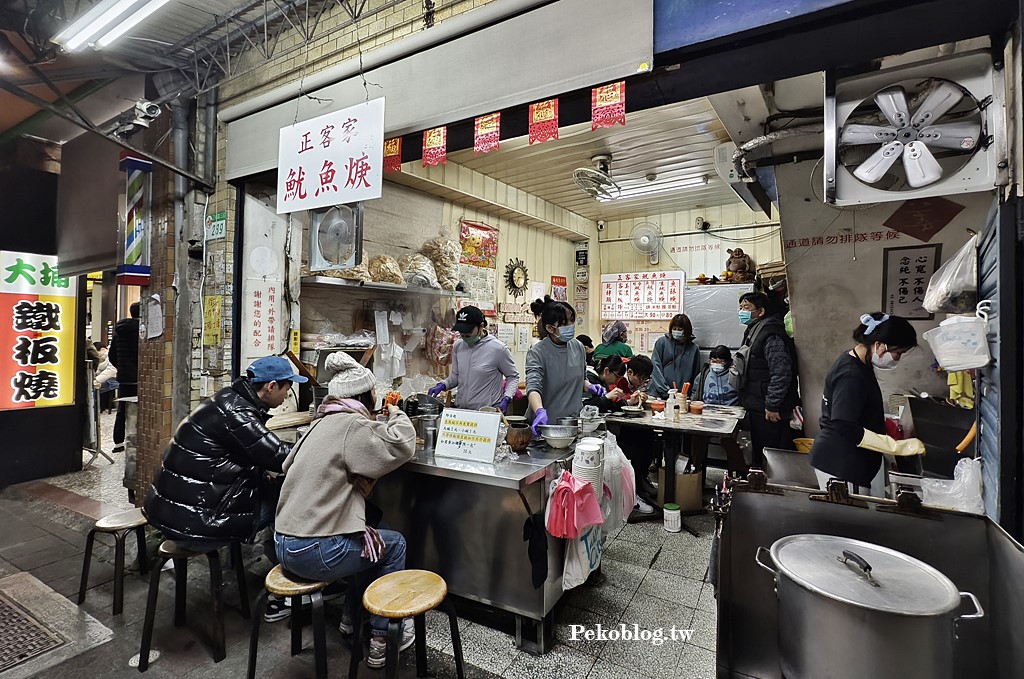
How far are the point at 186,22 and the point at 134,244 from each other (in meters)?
1.96

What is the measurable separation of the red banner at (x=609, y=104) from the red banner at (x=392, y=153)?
4.61 feet

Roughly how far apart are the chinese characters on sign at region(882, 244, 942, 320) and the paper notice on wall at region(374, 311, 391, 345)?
4.88 meters

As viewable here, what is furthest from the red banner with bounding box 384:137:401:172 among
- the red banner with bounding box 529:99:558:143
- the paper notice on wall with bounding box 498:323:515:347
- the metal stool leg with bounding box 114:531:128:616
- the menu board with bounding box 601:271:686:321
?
the menu board with bounding box 601:271:686:321

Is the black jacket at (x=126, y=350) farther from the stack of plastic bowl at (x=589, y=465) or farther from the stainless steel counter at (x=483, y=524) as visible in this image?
the stack of plastic bowl at (x=589, y=465)

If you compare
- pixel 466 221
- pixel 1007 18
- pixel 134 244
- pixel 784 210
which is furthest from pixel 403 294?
pixel 1007 18

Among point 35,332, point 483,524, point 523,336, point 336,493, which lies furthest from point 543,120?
point 35,332

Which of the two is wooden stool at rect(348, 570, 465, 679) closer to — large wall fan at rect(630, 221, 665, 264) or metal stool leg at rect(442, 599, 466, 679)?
metal stool leg at rect(442, 599, 466, 679)

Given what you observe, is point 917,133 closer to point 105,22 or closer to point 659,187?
point 105,22

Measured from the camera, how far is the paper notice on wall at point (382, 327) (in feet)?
17.7

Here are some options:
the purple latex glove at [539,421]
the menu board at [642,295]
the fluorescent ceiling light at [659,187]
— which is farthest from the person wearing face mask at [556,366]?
the menu board at [642,295]

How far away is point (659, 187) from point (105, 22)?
582 centimetres

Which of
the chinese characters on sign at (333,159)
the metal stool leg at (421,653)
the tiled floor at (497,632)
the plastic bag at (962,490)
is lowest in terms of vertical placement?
the tiled floor at (497,632)

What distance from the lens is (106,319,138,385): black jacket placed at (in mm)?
5938

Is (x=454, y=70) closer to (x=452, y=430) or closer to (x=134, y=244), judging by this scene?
(x=452, y=430)
